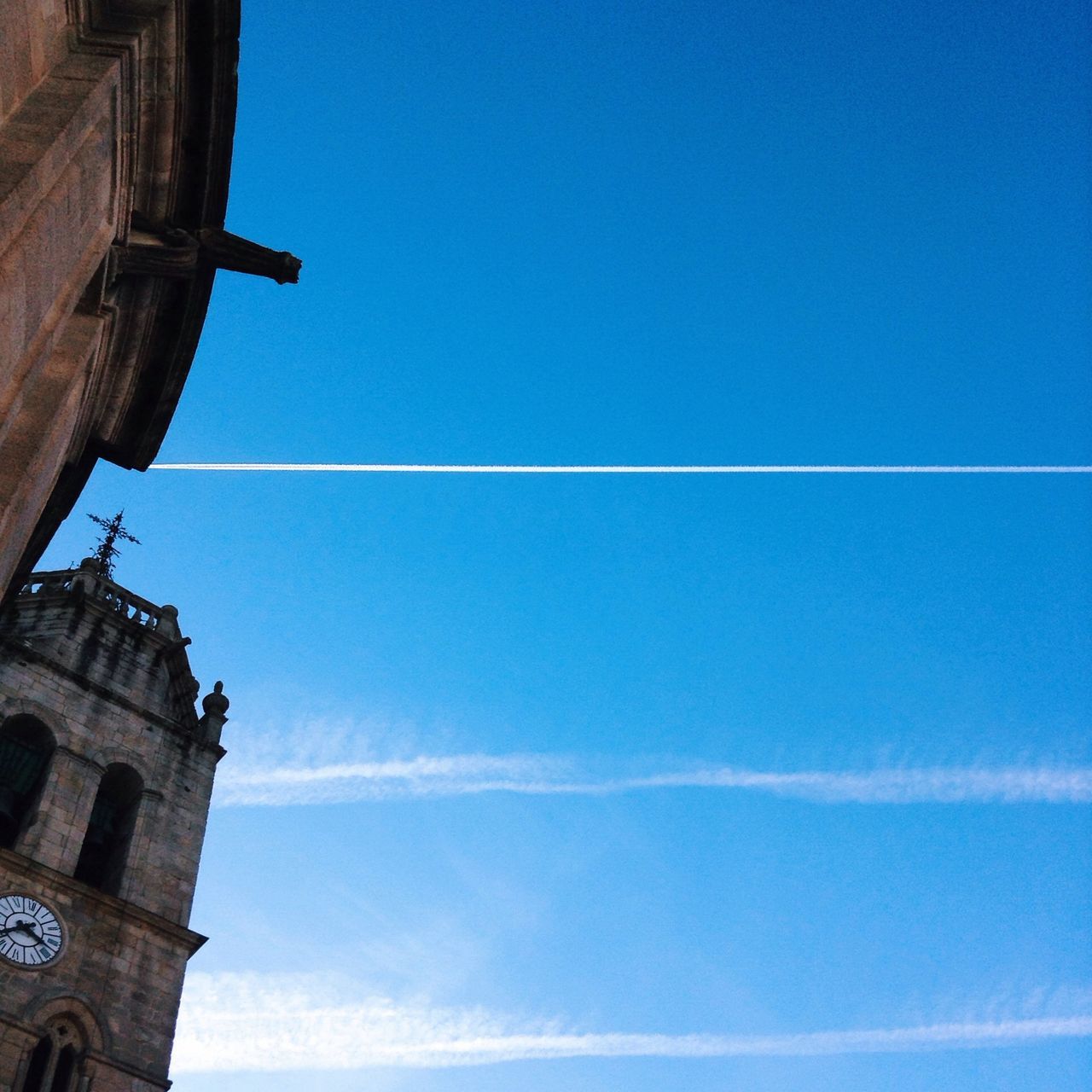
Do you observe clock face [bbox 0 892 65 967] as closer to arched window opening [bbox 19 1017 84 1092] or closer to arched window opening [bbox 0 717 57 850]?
arched window opening [bbox 19 1017 84 1092]

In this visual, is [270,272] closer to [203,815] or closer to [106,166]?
[106,166]

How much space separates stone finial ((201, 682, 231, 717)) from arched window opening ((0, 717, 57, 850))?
4.48 metres

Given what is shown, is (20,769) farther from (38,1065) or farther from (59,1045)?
(38,1065)

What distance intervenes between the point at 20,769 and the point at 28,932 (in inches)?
189

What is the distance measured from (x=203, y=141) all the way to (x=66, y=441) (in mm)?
3216

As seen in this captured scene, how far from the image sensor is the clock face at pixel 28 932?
23859 millimetres

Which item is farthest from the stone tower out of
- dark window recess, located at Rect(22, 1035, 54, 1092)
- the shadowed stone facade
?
the shadowed stone facade

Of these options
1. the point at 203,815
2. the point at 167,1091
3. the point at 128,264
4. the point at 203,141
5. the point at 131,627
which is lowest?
the point at 167,1091

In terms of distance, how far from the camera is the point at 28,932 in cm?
2433

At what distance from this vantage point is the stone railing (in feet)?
107

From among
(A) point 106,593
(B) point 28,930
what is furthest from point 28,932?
(A) point 106,593

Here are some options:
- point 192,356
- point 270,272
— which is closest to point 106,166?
point 270,272

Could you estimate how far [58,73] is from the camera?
9.52m

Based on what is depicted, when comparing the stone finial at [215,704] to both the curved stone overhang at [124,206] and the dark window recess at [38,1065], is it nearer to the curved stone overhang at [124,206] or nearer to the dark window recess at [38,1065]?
the dark window recess at [38,1065]
